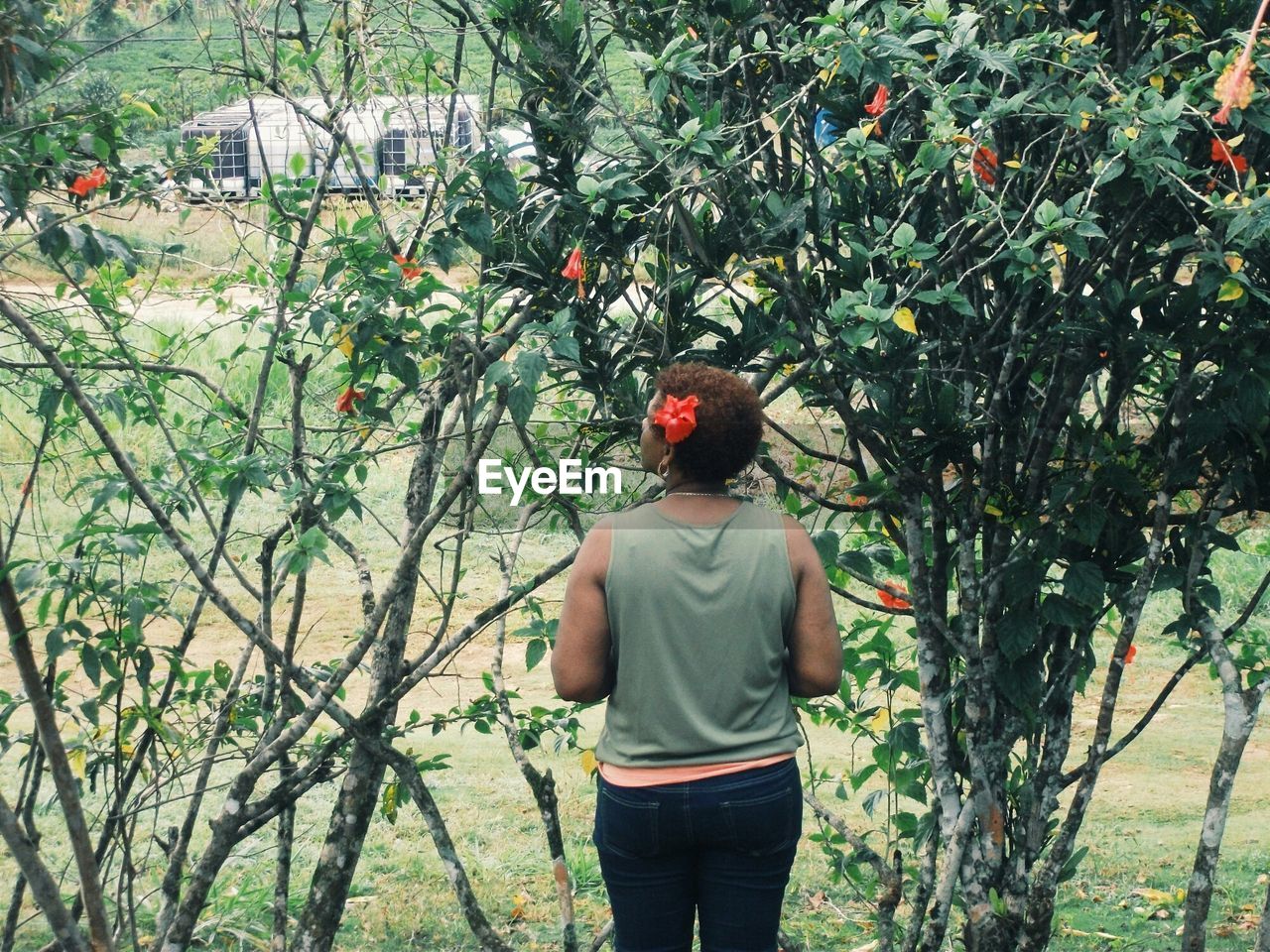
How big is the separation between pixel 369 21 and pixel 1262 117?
2.01m

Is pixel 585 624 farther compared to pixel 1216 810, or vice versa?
pixel 1216 810

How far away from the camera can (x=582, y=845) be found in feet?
16.4

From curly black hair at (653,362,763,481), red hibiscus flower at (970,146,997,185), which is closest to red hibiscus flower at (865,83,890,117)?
red hibiscus flower at (970,146,997,185)

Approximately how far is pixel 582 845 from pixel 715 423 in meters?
3.19

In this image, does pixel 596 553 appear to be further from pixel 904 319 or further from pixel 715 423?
pixel 904 319

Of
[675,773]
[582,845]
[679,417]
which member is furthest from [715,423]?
[582,845]

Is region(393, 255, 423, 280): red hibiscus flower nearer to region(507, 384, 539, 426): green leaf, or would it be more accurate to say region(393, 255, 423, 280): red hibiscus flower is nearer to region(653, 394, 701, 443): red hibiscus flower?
region(507, 384, 539, 426): green leaf

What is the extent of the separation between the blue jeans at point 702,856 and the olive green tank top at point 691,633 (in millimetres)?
60

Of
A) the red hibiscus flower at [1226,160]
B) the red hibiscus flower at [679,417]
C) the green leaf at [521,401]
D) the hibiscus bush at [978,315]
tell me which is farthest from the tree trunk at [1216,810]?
the green leaf at [521,401]

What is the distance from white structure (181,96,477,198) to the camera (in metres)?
3.25

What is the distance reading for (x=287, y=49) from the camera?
349cm

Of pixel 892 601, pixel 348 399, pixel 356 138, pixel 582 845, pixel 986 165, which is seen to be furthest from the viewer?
pixel 582 845

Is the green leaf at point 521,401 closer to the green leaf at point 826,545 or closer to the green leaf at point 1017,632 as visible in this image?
the green leaf at point 826,545

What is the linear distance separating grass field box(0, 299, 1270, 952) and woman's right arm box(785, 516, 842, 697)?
4.10 ft
